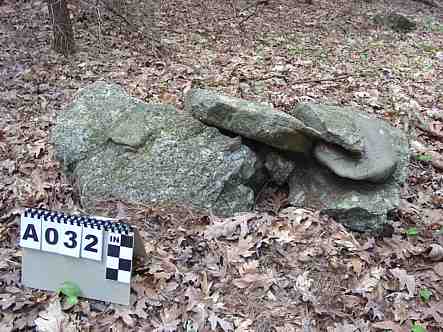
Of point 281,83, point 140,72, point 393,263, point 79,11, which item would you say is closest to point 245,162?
point 393,263

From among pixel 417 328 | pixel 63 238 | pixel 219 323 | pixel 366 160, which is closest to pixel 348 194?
pixel 366 160

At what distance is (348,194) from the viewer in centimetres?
406

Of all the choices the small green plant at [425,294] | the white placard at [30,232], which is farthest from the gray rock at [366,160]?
the white placard at [30,232]

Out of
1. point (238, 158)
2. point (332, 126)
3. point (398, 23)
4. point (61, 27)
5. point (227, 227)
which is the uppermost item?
point (398, 23)

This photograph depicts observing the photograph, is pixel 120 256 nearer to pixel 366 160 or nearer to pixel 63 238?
pixel 63 238

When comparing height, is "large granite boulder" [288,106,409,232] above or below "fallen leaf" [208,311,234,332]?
above

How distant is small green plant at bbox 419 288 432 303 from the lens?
326 cm

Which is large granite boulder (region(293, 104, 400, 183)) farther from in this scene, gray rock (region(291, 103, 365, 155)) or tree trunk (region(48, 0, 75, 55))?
tree trunk (region(48, 0, 75, 55))

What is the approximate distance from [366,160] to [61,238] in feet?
8.99

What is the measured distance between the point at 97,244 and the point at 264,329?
1.27m

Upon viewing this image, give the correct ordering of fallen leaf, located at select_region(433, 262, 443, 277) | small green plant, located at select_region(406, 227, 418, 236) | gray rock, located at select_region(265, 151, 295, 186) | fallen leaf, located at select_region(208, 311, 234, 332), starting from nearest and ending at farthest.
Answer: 1. fallen leaf, located at select_region(208, 311, 234, 332)
2. fallen leaf, located at select_region(433, 262, 443, 277)
3. small green plant, located at select_region(406, 227, 418, 236)
4. gray rock, located at select_region(265, 151, 295, 186)

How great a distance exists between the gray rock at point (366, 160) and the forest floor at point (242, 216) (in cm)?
49

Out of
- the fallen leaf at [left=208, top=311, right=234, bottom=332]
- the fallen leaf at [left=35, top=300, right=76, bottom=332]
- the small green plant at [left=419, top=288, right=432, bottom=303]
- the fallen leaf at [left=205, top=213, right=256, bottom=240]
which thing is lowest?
the fallen leaf at [left=35, top=300, right=76, bottom=332]

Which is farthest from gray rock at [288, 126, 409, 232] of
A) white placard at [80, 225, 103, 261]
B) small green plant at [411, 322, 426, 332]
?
white placard at [80, 225, 103, 261]
